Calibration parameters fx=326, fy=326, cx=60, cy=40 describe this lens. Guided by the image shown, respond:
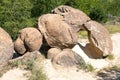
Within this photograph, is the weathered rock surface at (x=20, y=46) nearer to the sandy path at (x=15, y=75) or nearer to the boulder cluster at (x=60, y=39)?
the boulder cluster at (x=60, y=39)

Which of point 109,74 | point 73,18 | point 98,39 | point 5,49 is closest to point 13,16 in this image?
point 73,18

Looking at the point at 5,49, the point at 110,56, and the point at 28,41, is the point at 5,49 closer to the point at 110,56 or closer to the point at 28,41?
the point at 28,41

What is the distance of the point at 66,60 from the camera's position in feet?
41.6

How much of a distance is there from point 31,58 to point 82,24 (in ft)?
9.52

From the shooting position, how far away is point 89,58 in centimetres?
1430

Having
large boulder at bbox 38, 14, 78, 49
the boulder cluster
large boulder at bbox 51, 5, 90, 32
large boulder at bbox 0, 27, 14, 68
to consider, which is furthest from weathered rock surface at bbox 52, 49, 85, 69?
large boulder at bbox 0, 27, 14, 68

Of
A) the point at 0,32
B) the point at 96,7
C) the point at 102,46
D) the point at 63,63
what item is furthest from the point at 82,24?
the point at 96,7

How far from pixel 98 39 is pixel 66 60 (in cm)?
214

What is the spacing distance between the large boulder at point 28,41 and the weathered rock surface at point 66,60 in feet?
3.51

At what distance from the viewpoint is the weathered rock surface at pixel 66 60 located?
1257 centimetres

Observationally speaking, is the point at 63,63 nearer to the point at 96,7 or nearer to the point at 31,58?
the point at 31,58

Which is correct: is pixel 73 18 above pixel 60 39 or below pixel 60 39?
above

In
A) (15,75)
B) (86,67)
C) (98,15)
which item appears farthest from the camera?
(98,15)

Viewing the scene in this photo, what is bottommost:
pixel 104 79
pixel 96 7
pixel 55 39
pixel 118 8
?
pixel 118 8
